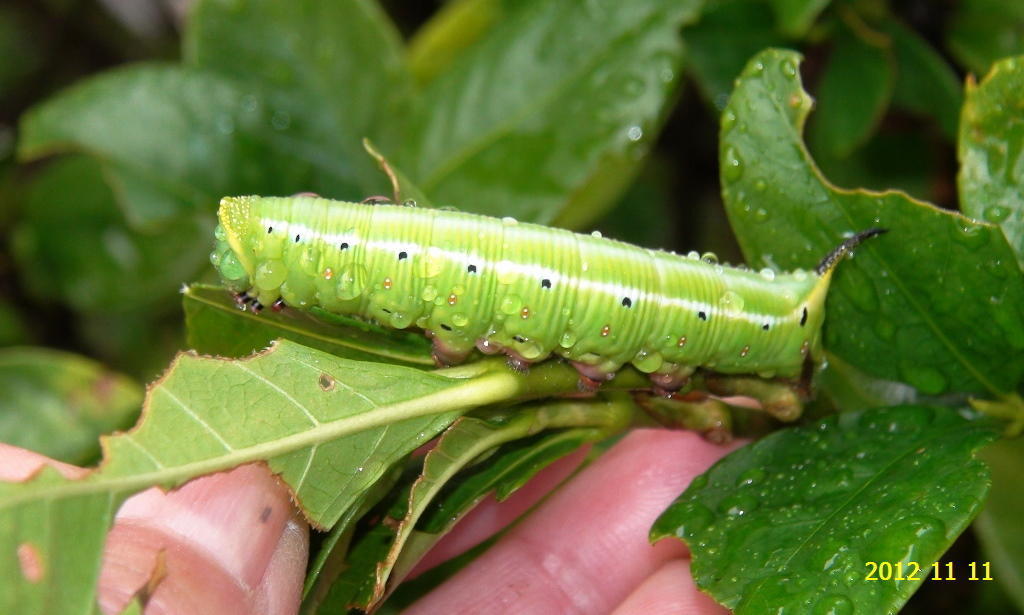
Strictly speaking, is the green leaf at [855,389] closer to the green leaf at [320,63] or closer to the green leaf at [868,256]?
the green leaf at [868,256]

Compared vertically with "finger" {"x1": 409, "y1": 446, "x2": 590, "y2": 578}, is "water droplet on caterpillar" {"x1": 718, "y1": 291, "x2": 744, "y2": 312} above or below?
above

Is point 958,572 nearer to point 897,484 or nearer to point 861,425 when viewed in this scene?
point 861,425

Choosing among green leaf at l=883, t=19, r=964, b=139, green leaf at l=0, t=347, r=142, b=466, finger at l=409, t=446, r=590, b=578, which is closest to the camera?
finger at l=409, t=446, r=590, b=578

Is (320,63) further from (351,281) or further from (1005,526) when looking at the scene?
(1005,526)

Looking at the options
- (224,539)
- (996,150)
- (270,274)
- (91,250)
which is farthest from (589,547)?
(91,250)

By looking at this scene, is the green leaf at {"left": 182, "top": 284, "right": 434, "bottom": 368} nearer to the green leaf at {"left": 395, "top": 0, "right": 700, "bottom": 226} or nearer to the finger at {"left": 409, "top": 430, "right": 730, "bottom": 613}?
the finger at {"left": 409, "top": 430, "right": 730, "bottom": 613}

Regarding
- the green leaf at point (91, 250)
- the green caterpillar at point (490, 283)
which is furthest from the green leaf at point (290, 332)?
the green leaf at point (91, 250)

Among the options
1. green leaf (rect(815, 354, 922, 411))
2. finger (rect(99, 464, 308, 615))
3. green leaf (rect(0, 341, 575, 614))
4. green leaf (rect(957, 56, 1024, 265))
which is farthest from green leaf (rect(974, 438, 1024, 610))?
finger (rect(99, 464, 308, 615))
